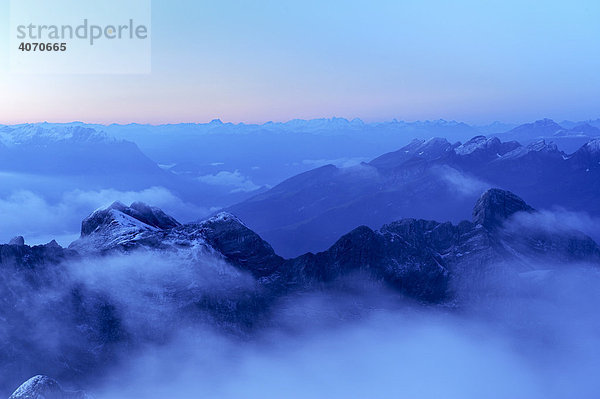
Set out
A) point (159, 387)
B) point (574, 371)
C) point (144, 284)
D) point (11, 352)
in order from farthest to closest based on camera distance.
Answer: point (574, 371) < point (144, 284) < point (159, 387) < point (11, 352)

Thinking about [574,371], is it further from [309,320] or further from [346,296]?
[309,320]

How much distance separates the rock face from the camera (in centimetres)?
6412

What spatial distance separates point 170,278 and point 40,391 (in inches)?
3152

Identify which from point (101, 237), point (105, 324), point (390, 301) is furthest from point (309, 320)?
point (101, 237)

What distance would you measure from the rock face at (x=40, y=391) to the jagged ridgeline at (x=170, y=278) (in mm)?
63252

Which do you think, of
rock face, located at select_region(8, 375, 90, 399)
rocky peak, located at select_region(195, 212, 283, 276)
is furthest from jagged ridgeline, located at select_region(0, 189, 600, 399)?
rock face, located at select_region(8, 375, 90, 399)

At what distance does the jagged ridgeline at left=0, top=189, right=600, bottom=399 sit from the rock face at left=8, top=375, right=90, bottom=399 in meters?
63.3

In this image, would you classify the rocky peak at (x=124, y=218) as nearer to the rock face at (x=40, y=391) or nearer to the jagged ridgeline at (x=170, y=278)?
the jagged ridgeline at (x=170, y=278)

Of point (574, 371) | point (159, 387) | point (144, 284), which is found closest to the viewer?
point (159, 387)

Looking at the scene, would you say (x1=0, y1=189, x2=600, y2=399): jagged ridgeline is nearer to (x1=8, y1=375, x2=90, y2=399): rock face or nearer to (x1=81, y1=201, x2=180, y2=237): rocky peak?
(x1=81, y1=201, x2=180, y2=237): rocky peak

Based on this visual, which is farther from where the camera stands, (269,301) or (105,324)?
(269,301)

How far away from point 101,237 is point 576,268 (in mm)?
187729

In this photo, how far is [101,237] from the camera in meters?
155

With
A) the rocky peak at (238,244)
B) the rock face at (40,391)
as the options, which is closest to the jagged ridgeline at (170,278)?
the rocky peak at (238,244)
